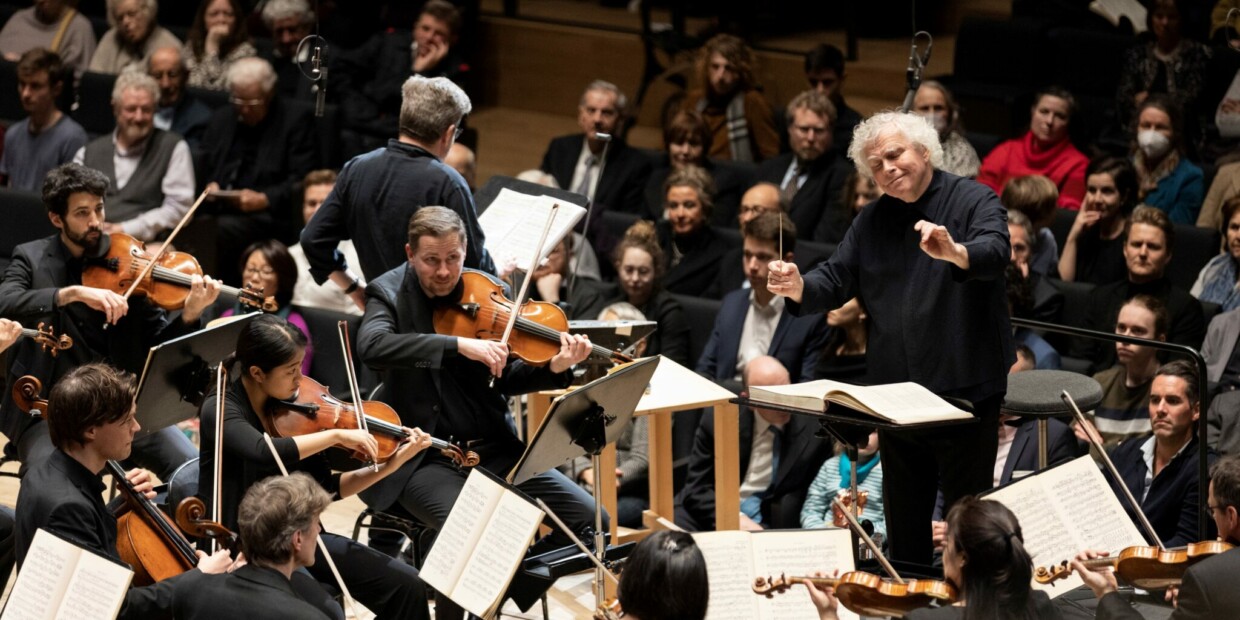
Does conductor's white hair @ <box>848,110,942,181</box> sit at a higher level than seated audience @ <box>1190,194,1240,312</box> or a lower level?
higher

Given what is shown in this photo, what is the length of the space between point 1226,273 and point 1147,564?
2335mm

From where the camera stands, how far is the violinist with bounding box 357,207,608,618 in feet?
12.3

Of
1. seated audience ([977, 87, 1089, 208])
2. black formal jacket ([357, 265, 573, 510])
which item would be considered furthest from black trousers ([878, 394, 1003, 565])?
seated audience ([977, 87, 1089, 208])

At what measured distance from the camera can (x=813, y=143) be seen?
6.04 meters

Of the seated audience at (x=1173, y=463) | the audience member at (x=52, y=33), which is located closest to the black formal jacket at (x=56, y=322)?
the seated audience at (x=1173, y=463)

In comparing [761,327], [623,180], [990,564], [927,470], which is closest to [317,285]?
[623,180]

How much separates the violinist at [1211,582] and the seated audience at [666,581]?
2.77 ft

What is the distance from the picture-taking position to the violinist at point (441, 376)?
148 inches

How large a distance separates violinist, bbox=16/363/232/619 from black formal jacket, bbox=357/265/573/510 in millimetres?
655

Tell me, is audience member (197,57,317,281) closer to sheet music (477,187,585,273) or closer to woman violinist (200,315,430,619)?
sheet music (477,187,585,273)

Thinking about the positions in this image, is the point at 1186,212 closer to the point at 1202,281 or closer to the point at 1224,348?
the point at 1202,281

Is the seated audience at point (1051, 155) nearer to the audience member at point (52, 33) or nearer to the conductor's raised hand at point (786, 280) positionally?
the conductor's raised hand at point (786, 280)

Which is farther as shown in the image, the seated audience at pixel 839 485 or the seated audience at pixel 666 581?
the seated audience at pixel 839 485

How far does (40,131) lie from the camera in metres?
6.86
